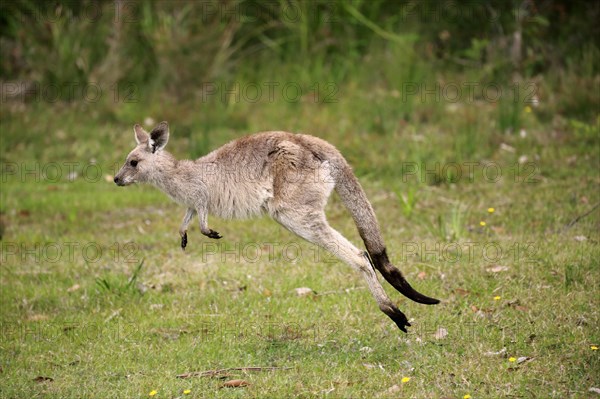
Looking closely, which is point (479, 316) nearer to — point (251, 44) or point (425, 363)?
point (425, 363)

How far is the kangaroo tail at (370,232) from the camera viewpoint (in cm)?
585

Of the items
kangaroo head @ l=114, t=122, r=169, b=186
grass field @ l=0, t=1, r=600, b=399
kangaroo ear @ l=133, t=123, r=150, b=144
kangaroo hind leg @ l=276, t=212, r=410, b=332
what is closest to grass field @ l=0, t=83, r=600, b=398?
grass field @ l=0, t=1, r=600, b=399

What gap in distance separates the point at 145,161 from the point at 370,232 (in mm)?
1912

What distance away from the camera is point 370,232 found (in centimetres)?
604

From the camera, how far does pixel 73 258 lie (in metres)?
8.67

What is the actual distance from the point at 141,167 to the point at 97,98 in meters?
6.40

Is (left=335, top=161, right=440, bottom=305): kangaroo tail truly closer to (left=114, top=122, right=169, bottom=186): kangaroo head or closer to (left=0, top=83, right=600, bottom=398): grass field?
(left=0, top=83, right=600, bottom=398): grass field

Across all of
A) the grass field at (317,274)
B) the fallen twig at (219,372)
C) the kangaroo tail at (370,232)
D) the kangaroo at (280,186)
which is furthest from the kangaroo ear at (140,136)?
the fallen twig at (219,372)

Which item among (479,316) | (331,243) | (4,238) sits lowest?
(4,238)

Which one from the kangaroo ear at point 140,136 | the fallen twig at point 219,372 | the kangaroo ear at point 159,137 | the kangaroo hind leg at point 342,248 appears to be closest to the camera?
the kangaroo hind leg at point 342,248

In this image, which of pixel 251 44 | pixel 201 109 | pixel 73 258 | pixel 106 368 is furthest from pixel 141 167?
pixel 251 44

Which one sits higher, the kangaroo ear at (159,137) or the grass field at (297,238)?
the kangaroo ear at (159,137)

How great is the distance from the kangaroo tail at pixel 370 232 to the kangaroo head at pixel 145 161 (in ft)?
4.88

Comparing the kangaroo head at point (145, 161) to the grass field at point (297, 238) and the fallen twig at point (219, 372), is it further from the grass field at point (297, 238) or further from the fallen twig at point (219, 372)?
the fallen twig at point (219, 372)
